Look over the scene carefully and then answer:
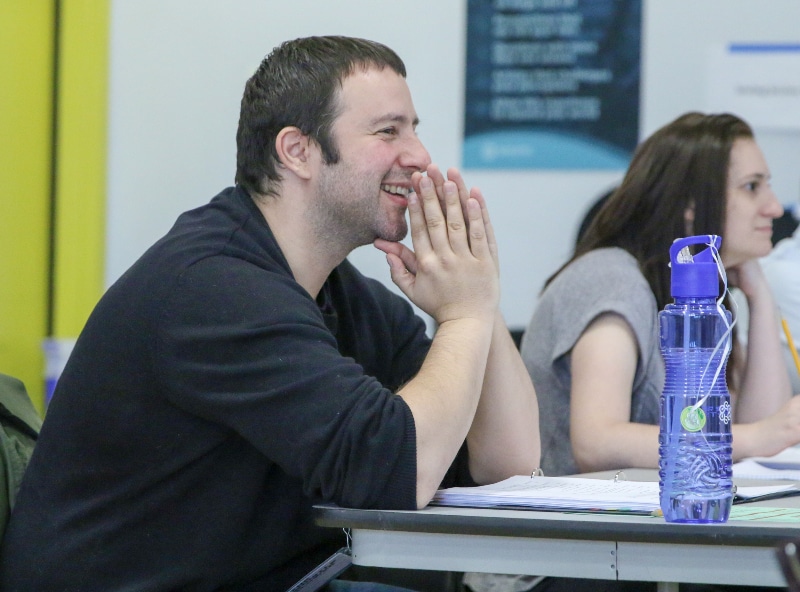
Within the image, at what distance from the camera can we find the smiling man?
3.89ft

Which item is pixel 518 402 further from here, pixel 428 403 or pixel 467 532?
pixel 467 532

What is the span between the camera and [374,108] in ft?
5.06

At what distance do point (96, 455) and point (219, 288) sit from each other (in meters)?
0.27

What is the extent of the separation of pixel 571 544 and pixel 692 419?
174mm

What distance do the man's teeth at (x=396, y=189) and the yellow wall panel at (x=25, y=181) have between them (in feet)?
6.13

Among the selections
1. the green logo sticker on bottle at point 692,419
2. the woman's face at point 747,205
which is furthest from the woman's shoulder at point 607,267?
the green logo sticker on bottle at point 692,419

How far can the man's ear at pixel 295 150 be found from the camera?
60.2 inches

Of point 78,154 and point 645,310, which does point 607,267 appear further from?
point 78,154

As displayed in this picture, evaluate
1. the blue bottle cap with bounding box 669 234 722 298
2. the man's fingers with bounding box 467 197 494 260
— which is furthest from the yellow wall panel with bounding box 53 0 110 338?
the blue bottle cap with bounding box 669 234 722 298

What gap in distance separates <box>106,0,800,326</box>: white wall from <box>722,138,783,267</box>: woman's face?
92 cm

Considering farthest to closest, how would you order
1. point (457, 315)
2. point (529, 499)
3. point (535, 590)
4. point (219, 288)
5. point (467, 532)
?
1. point (535, 590)
2. point (457, 315)
3. point (219, 288)
4. point (529, 499)
5. point (467, 532)

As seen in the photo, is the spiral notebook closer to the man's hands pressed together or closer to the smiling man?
the smiling man

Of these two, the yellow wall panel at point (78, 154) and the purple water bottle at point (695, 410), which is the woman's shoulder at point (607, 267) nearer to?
the purple water bottle at point (695, 410)

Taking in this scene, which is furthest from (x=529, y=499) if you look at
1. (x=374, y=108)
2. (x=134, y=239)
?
(x=134, y=239)
